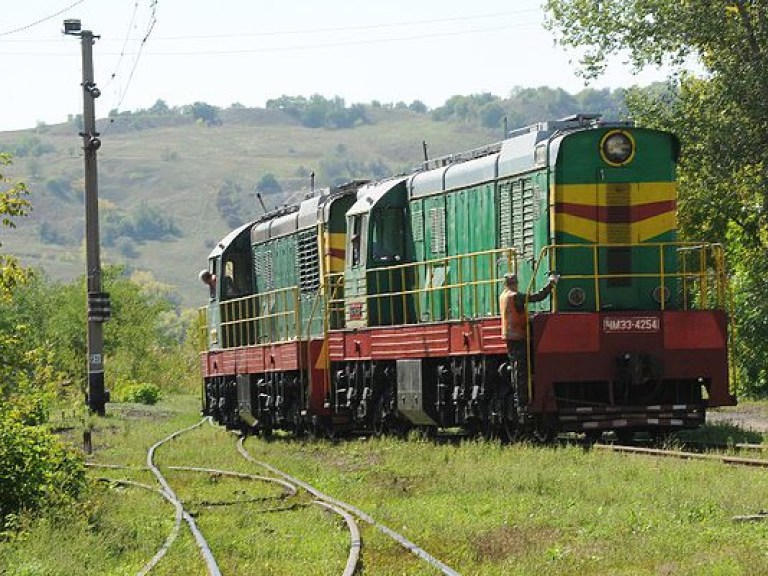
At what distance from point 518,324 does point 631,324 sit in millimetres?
1390

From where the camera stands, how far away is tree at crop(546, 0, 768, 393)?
102 ft

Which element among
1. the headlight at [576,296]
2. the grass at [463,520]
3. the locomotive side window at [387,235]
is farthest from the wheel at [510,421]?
the locomotive side window at [387,235]

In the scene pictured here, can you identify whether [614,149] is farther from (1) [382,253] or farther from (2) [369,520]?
(2) [369,520]

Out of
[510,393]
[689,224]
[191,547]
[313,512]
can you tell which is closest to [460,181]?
[510,393]

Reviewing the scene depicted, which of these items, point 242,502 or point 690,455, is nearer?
point 242,502

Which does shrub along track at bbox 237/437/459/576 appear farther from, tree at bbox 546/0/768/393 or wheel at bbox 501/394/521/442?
tree at bbox 546/0/768/393

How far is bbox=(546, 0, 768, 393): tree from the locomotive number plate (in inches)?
539

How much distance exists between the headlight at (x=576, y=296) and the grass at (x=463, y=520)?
2.00m

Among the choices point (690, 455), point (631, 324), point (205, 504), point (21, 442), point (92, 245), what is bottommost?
point (205, 504)

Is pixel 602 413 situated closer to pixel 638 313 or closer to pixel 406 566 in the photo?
pixel 638 313

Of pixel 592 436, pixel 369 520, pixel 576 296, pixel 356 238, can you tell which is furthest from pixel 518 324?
pixel 369 520

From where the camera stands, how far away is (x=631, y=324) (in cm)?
1853

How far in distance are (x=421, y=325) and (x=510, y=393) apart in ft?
7.73

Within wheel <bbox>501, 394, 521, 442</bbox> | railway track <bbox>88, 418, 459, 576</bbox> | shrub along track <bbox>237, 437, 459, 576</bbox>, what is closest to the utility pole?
railway track <bbox>88, 418, 459, 576</bbox>
